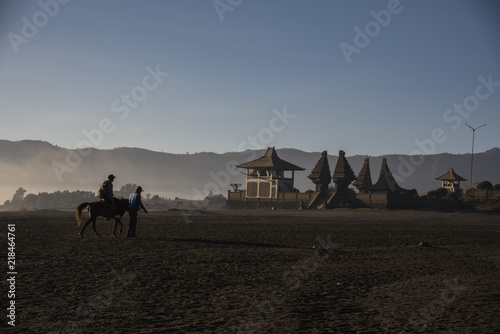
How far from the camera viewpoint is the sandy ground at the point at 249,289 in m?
6.01

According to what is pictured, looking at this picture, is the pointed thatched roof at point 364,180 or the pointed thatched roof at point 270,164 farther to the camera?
the pointed thatched roof at point 364,180

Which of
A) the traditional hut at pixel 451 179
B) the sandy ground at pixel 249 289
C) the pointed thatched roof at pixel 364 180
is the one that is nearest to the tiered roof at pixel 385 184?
the pointed thatched roof at pixel 364 180

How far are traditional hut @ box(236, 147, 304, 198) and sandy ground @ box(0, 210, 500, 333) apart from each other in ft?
167

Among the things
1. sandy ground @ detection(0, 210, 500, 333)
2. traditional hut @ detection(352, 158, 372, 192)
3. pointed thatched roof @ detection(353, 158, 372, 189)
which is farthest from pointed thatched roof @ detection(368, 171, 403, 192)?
sandy ground @ detection(0, 210, 500, 333)

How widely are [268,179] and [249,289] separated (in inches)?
2277

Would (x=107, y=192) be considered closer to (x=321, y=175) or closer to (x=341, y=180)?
(x=341, y=180)

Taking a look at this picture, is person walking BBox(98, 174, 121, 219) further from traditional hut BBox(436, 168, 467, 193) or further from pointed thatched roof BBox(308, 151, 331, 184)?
traditional hut BBox(436, 168, 467, 193)

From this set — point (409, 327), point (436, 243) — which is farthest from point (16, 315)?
point (436, 243)

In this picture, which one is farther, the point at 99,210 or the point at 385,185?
the point at 385,185

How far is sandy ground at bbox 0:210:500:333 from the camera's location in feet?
19.7

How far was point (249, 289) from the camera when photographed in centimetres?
823

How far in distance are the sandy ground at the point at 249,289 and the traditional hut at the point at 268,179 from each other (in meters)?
50.9

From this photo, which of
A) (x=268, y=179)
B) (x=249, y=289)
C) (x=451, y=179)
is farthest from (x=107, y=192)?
(x=451, y=179)

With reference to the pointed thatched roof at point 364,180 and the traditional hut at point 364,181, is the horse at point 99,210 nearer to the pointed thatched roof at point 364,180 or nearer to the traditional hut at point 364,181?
the traditional hut at point 364,181
